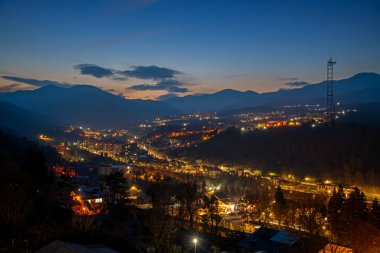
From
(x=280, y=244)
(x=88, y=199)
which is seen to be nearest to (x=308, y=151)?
(x=88, y=199)

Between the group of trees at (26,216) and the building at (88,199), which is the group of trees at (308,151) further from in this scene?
the group of trees at (26,216)

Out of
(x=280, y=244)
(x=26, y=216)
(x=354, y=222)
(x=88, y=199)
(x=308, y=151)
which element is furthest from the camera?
(x=308, y=151)

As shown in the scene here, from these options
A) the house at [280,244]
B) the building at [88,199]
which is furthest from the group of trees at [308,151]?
the building at [88,199]

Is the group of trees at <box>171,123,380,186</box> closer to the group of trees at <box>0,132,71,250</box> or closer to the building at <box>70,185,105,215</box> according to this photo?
the building at <box>70,185,105,215</box>

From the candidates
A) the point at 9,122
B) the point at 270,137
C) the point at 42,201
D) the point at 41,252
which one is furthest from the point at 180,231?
the point at 9,122

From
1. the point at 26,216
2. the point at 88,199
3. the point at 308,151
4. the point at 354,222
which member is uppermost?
the point at 26,216

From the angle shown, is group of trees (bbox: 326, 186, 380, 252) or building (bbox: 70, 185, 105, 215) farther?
building (bbox: 70, 185, 105, 215)

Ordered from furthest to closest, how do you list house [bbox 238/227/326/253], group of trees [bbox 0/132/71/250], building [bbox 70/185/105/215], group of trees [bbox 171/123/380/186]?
group of trees [bbox 171/123/380/186]
building [bbox 70/185/105/215]
house [bbox 238/227/326/253]
group of trees [bbox 0/132/71/250]

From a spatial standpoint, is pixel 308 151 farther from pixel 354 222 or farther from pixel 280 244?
pixel 280 244

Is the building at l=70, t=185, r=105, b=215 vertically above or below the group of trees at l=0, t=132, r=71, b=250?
below

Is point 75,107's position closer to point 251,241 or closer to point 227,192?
point 227,192

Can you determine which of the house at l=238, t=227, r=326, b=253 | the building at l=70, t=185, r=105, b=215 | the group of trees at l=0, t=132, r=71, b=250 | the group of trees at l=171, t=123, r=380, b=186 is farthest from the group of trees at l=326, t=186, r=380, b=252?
the group of trees at l=171, t=123, r=380, b=186
